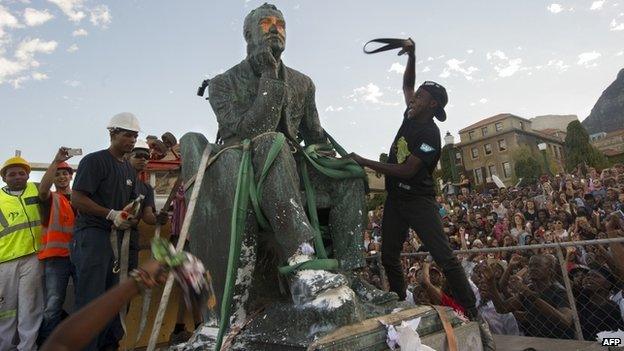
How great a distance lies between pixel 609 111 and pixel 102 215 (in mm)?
150186

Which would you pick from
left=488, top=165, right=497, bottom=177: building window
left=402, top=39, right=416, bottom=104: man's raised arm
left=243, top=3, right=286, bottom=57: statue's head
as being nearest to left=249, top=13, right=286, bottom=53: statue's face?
left=243, top=3, right=286, bottom=57: statue's head

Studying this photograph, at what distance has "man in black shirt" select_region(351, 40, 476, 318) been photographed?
3438 mm

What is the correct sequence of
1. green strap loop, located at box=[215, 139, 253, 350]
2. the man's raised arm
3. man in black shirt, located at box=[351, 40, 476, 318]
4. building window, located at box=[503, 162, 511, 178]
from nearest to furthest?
green strap loop, located at box=[215, 139, 253, 350], man in black shirt, located at box=[351, 40, 476, 318], the man's raised arm, building window, located at box=[503, 162, 511, 178]

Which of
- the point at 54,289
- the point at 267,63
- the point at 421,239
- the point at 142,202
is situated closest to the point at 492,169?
the point at 421,239

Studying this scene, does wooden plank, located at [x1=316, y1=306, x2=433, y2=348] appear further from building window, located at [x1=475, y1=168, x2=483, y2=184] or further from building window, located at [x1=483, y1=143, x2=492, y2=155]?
building window, located at [x1=483, y1=143, x2=492, y2=155]

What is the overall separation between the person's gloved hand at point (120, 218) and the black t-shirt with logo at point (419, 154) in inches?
81.1

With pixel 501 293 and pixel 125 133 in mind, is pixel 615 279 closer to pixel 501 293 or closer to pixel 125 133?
pixel 501 293

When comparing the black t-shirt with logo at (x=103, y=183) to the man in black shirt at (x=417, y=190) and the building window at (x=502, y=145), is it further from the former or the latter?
the building window at (x=502, y=145)

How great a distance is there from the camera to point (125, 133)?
3.62 meters

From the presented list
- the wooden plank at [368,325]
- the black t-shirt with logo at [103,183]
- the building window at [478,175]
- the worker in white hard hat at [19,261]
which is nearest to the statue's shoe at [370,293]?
the wooden plank at [368,325]

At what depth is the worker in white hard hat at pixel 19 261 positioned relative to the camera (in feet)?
12.3

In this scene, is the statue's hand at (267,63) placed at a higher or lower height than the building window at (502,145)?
lower

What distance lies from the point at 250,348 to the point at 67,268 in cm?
225

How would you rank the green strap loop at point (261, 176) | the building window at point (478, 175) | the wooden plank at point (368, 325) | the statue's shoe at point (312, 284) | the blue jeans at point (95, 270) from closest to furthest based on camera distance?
1. the wooden plank at point (368, 325)
2. the statue's shoe at point (312, 284)
3. the green strap loop at point (261, 176)
4. the blue jeans at point (95, 270)
5. the building window at point (478, 175)
